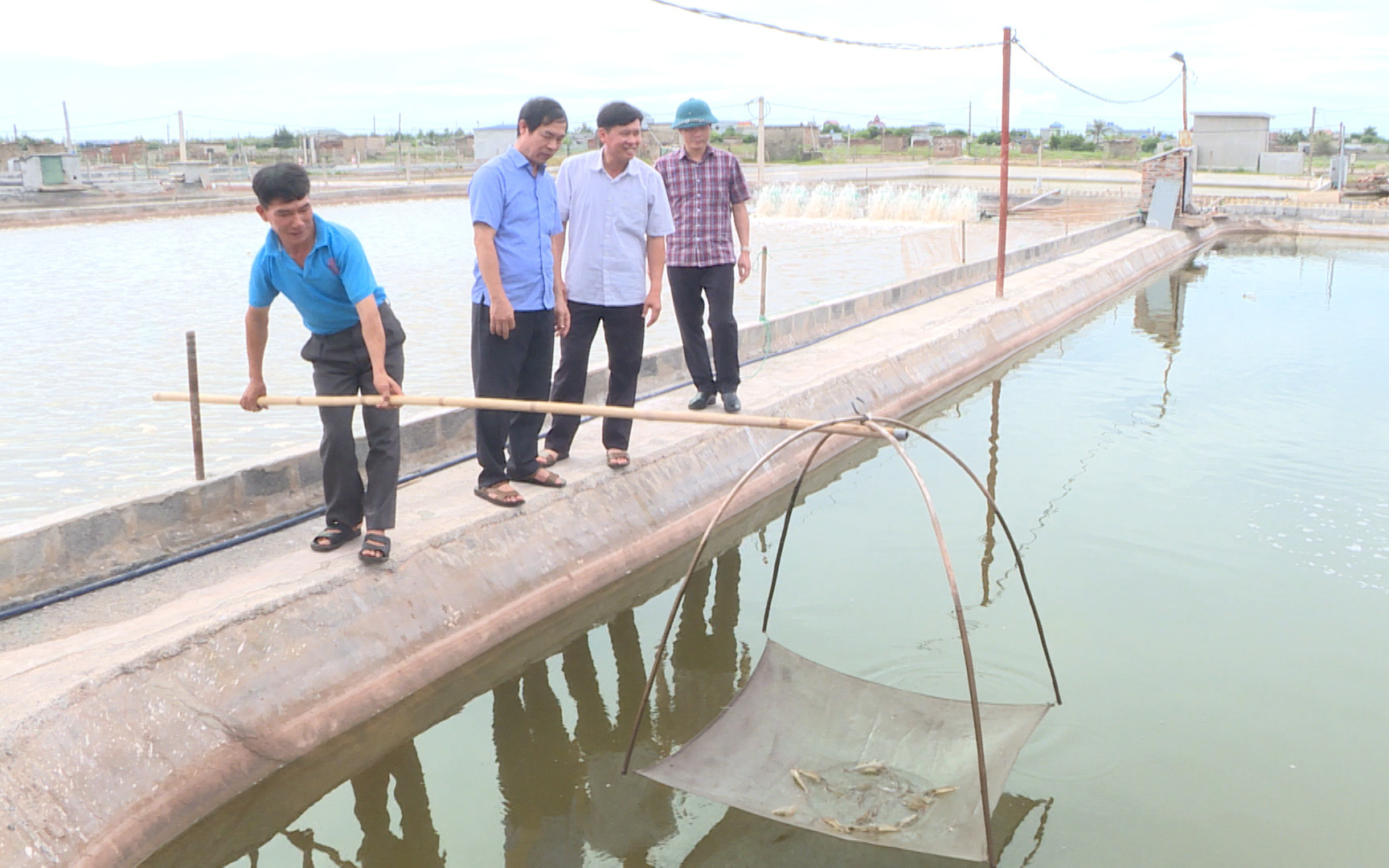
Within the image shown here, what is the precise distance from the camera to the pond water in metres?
6.98

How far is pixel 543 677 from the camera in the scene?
14.4 feet

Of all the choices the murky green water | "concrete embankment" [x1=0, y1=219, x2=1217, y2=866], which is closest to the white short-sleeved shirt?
"concrete embankment" [x1=0, y1=219, x2=1217, y2=866]

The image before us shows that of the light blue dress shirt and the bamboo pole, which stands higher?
the light blue dress shirt

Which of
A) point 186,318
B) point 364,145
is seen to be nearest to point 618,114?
point 186,318

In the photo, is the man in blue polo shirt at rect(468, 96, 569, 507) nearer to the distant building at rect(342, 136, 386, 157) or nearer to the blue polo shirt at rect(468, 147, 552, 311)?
the blue polo shirt at rect(468, 147, 552, 311)

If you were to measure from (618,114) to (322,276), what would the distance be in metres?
1.59

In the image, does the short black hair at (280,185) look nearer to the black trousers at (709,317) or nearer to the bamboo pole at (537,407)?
the bamboo pole at (537,407)

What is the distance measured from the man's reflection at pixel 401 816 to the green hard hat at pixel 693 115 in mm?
3395

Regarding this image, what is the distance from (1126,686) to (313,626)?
3.09 meters

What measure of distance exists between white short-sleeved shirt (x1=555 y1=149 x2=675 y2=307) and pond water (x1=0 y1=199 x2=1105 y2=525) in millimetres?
1614

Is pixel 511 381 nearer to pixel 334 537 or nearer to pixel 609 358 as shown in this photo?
pixel 609 358

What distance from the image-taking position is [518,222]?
14.8 ft

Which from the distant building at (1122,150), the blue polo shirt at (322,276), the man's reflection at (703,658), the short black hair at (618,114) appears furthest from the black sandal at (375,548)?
the distant building at (1122,150)

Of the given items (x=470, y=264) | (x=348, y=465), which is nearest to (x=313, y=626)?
(x=348, y=465)
